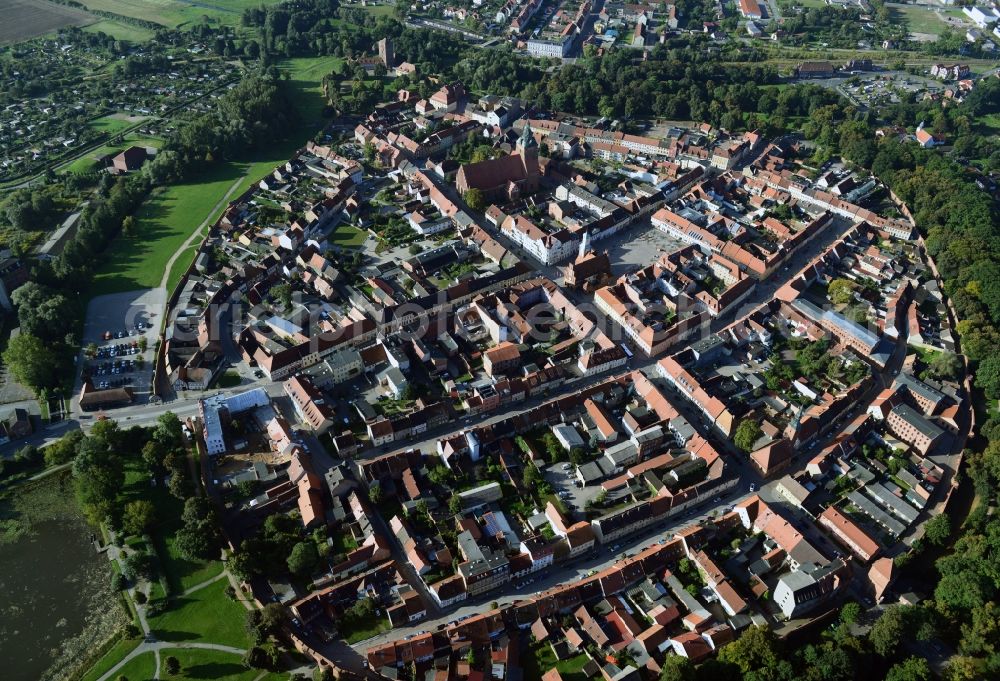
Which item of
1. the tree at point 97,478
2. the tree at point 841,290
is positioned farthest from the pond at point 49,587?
the tree at point 841,290

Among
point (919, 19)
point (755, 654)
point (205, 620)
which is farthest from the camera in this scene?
point (919, 19)

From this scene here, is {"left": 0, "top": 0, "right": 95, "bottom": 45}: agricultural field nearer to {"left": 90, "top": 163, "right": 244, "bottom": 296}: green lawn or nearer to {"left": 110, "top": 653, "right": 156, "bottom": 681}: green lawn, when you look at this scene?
{"left": 90, "top": 163, "right": 244, "bottom": 296}: green lawn

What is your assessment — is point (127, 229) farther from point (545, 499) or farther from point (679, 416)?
point (679, 416)

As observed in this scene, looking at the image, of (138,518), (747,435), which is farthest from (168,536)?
(747,435)

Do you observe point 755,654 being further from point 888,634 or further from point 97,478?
point 97,478

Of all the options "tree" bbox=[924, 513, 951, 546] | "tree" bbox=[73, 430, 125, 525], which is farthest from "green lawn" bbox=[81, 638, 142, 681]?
"tree" bbox=[924, 513, 951, 546]

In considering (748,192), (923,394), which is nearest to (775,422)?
(923,394)
